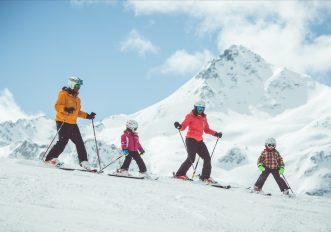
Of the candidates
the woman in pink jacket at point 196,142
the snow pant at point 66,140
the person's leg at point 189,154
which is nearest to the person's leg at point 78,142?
the snow pant at point 66,140

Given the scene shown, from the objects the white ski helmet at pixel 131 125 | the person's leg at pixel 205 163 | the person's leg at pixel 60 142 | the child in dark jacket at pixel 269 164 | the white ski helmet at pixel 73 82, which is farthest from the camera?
the person's leg at pixel 205 163

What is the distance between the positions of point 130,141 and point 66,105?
5.76ft

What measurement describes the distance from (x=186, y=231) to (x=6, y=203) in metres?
2.19

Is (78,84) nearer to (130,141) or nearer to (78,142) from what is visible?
(78,142)

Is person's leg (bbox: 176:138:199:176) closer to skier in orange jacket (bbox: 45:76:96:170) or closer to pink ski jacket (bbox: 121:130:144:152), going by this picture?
pink ski jacket (bbox: 121:130:144:152)

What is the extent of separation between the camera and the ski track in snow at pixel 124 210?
5562 millimetres

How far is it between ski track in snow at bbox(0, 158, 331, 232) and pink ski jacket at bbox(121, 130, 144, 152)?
10.7ft

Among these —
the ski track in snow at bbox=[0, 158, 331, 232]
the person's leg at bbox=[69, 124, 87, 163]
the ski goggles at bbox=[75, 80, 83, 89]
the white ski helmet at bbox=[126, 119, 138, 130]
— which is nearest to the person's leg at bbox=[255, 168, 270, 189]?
the ski track in snow at bbox=[0, 158, 331, 232]

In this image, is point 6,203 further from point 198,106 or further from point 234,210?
point 198,106

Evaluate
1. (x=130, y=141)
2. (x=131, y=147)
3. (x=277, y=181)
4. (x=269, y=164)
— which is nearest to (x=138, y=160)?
(x=131, y=147)

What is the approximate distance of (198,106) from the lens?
43.2 feet

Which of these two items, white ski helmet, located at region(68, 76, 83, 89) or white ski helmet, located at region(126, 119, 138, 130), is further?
white ski helmet, located at region(126, 119, 138, 130)

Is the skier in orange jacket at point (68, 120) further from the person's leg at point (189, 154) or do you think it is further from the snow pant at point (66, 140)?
the person's leg at point (189, 154)

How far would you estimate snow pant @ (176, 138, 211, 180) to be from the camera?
12734 millimetres
